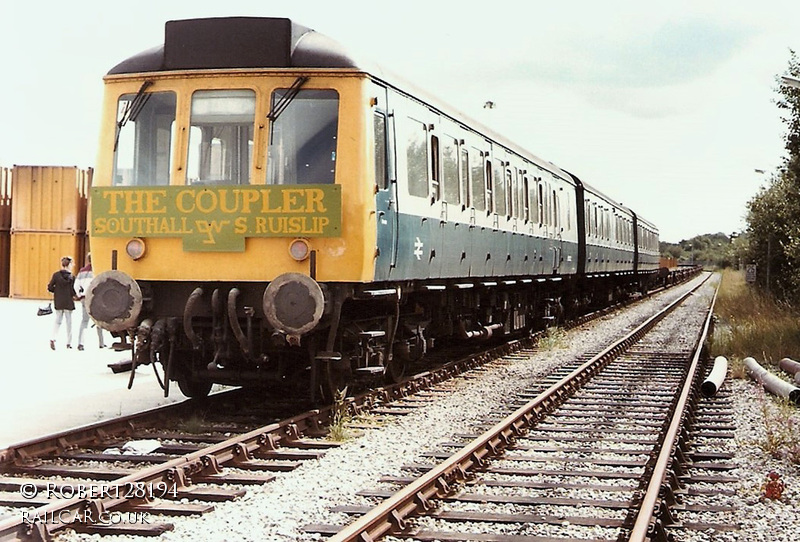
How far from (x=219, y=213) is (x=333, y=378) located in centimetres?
203

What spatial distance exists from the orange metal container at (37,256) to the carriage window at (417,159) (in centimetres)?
2540

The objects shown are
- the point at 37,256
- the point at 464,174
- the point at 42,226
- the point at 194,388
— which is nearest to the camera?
the point at 194,388

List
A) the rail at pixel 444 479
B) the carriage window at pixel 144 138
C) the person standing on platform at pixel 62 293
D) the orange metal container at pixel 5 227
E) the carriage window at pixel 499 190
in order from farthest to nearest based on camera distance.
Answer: the orange metal container at pixel 5 227
the person standing on platform at pixel 62 293
the carriage window at pixel 499 190
the carriage window at pixel 144 138
the rail at pixel 444 479

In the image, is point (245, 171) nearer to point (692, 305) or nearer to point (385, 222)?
point (385, 222)

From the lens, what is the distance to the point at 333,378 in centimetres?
991

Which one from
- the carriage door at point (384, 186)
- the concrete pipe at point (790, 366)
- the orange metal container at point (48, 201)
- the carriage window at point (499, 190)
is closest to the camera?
the carriage door at point (384, 186)

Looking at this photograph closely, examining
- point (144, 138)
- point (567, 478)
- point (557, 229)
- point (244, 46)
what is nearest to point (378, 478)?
point (567, 478)

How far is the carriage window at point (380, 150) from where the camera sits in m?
9.44

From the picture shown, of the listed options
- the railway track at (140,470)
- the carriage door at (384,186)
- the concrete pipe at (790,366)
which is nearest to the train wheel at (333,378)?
the railway track at (140,470)

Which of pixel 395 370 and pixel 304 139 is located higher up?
pixel 304 139

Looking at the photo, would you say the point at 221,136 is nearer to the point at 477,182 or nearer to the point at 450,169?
the point at 450,169

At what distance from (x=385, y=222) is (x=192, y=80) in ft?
7.08

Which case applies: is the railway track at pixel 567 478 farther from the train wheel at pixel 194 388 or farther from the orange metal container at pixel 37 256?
the orange metal container at pixel 37 256

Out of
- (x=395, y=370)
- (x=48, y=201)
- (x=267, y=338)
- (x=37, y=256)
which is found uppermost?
(x=48, y=201)
